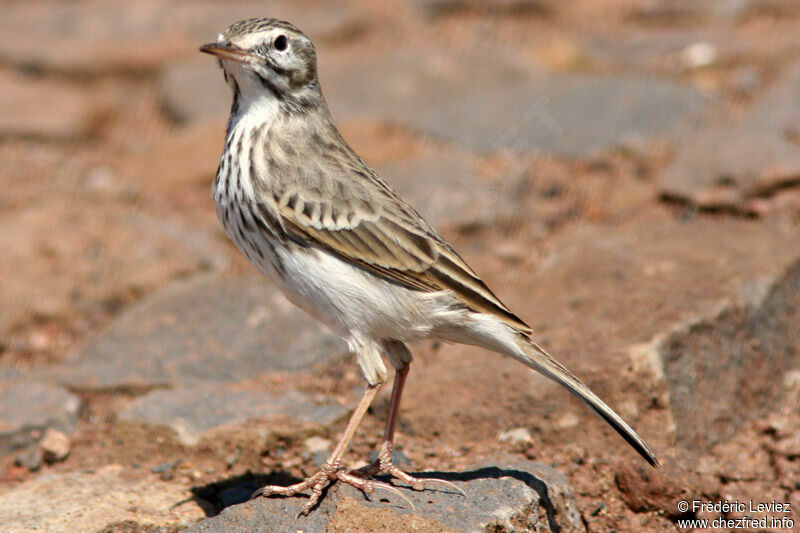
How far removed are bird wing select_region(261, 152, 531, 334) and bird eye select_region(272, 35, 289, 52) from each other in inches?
22.9

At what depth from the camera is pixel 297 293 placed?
432 cm

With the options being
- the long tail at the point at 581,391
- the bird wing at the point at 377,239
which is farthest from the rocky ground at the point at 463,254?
the bird wing at the point at 377,239

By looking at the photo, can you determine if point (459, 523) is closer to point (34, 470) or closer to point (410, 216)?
point (410, 216)

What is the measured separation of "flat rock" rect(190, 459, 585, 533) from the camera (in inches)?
151

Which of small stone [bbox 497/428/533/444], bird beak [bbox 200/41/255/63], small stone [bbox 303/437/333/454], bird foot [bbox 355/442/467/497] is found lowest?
bird foot [bbox 355/442/467/497]

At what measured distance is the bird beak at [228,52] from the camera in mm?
4414

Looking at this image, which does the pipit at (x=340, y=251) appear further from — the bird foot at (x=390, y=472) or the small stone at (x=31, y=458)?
the small stone at (x=31, y=458)

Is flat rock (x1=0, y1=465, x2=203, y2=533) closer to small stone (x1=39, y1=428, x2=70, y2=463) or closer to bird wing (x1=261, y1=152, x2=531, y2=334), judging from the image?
small stone (x1=39, y1=428, x2=70, y2=463)

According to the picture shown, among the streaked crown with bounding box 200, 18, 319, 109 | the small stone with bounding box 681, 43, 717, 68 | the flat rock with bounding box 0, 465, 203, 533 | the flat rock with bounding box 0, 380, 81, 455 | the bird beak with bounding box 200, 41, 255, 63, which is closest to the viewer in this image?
the flat rock with bounding box 0, 465, 203, 533

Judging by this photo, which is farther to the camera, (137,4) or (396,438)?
(137,4)

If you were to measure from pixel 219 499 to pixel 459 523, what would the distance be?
4.48 ft

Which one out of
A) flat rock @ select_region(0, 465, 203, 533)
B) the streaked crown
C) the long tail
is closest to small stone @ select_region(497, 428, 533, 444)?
the long tail

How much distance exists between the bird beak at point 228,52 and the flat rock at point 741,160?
12.0 ft

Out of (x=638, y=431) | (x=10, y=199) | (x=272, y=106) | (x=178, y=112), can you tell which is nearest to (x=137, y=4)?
(x=178, y=112)
